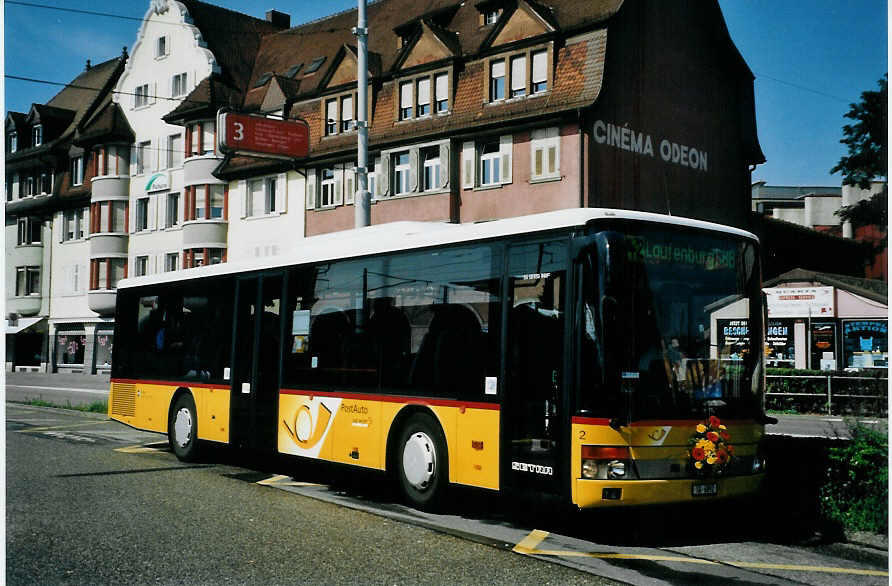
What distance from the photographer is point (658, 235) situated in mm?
8820

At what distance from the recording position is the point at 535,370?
8875 mm

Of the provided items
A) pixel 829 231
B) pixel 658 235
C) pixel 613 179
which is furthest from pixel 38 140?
pixel 658 235

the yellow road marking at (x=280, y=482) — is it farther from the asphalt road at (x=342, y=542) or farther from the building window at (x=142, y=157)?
the building window at (x=142, y=157)

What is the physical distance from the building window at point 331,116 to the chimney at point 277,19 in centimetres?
1248

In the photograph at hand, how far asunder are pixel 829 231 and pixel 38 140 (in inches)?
1557

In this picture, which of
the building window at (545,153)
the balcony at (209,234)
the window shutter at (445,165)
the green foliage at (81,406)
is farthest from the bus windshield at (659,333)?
the balcony at (209,234)

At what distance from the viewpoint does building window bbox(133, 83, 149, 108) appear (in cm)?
4894

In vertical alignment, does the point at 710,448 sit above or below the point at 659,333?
below

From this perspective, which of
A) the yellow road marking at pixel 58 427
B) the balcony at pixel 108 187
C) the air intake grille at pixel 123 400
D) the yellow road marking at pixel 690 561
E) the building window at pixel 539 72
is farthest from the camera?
the balcony at pixel 108 187

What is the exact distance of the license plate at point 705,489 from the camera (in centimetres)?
854

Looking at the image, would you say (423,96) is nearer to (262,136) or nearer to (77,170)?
(262,136)

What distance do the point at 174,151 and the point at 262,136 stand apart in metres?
26.5

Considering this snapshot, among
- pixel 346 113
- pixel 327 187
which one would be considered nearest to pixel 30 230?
→ pixel 327 187

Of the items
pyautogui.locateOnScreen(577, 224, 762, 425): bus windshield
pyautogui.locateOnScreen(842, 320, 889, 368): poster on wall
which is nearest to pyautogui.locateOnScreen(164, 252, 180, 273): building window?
pyautogui.locateOnScreen(842, 320, 889, 368): poster on wall
